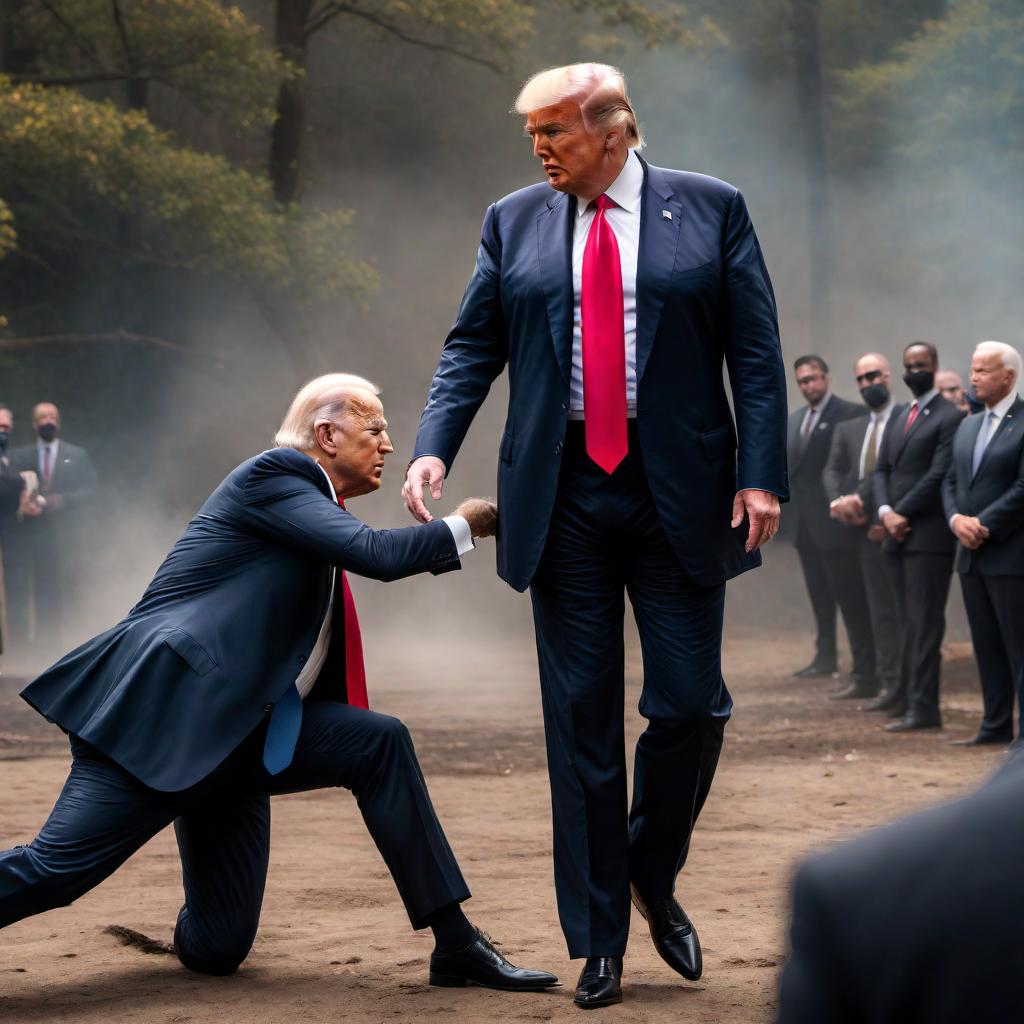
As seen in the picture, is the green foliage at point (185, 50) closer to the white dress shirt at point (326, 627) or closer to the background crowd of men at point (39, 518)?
the background crowd of men at point (39, 518)

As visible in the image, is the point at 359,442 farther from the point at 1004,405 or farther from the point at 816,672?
the point at 816,672

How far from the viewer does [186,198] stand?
1512cm

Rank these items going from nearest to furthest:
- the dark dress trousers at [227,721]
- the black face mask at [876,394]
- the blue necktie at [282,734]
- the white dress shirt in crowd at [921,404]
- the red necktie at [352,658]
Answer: the dark dress trousers at [227,721] → the blue necktie at [282,734] → the red necktie at [352,658] → the white dress shirt in crowd at [921,404] → the black face mask at [876,394]

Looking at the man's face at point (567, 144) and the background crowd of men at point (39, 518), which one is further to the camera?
the background crowd of men at point (39, 518)

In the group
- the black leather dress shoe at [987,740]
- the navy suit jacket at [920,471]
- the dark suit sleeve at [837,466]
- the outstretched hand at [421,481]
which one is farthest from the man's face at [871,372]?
the outstretched hand at [421,481]

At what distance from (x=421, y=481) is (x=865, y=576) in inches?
259

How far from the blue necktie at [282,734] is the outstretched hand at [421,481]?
1.57 feet

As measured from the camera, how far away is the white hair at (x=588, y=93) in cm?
332

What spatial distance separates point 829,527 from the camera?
10.1 metres

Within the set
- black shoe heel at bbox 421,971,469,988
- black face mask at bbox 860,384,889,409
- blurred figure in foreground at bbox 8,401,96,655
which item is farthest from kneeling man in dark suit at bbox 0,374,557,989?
blurred figure in foreground at bbox 8,401,96,655

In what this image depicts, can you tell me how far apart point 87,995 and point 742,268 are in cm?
203

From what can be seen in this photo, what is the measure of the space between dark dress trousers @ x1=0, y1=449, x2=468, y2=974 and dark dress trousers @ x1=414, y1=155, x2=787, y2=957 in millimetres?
265

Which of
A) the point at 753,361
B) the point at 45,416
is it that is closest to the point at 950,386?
the point at 45,416

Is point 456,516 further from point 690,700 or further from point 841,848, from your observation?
point 841,848
